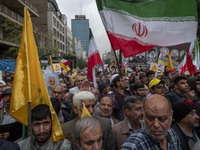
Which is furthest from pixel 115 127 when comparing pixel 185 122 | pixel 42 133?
pixel 42 133

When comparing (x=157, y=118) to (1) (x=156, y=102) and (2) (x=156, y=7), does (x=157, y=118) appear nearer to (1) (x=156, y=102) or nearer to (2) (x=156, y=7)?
(1) (x=156, y=102)

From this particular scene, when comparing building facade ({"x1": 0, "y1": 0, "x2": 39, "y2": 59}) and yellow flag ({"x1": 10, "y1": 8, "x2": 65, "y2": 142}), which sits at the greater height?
building facade ({"x1": 0, "y1": 0, "x2": 39, "y2": 59})

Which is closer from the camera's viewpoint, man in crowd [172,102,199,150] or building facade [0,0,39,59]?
man in crowd [172,102,199,150]

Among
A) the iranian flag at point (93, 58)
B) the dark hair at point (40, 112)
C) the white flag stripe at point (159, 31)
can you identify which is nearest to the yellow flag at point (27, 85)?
the dark hair at point (40, 112)

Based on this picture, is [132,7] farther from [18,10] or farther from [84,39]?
[84,39]

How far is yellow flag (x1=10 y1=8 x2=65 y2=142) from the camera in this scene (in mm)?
2072

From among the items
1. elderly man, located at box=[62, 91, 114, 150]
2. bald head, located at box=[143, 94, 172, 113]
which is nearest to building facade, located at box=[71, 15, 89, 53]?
elderly man, located at box=[62, 91, 114, 150]

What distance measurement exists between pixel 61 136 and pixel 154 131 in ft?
3.25

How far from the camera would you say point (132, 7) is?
3508mm

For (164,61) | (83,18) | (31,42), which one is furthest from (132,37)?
(83,18)

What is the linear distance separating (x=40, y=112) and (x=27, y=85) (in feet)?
1.08

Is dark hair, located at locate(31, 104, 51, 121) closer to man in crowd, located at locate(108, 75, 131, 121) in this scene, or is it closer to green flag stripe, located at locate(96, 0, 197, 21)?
man in crowd, located at locate(108, 75, 131, 121)

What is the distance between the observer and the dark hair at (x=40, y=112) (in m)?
2.10

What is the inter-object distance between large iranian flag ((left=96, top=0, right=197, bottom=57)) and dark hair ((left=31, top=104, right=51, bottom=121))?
1750mm
